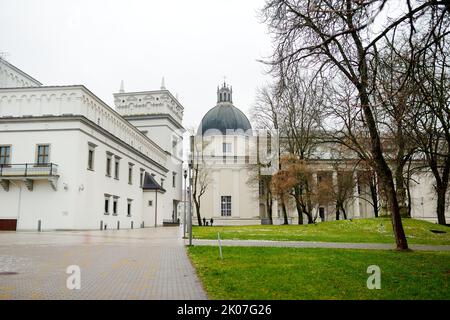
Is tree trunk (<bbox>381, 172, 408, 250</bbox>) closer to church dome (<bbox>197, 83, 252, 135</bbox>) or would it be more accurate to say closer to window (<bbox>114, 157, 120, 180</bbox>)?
window (<bbox>114, 157, 120, 180</bbox>)

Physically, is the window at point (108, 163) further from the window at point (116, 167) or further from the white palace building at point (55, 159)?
the window at point (116, 167)

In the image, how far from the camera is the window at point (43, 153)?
1325 inches

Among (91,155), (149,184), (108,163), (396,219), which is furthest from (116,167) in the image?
(396,219)

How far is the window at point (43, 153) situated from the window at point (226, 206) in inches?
1632

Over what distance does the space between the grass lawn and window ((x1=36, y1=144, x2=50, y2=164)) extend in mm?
25273

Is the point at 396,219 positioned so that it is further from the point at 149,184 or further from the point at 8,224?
the point at 149,184

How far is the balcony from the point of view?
32219 millimetres

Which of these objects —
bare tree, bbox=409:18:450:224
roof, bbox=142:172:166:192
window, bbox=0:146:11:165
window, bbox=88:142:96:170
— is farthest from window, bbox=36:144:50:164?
bare tree, bbox=409:18:450:224

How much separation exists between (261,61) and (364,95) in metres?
3.06

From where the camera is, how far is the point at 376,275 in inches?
342

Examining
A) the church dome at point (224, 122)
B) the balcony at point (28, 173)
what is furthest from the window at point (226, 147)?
the balcony at point (28, 173)

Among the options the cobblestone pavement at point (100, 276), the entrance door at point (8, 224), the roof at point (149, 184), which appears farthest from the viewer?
the roof at point (149, 184)
